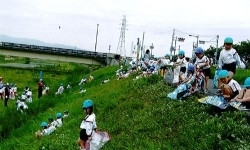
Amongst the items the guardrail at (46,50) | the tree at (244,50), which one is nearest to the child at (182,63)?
the tree at (244,50)

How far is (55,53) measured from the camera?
74.6m

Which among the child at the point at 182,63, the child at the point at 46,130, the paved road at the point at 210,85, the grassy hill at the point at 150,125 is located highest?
the child at the point at 182,63

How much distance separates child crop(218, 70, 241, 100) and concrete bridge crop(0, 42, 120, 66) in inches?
2451

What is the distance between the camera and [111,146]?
1216cm

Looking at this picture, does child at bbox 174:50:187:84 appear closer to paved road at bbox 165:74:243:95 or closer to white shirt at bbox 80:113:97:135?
paved road at bbox 165:74:243:95

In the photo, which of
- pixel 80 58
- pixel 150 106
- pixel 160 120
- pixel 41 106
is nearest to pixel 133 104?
pixel 150 106

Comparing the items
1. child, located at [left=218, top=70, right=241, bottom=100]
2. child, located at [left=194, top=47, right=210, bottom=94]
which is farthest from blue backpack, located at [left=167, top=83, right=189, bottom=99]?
child, located at [left=218, top=70, right=241, bottom=100]

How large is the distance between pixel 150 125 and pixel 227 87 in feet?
8.34

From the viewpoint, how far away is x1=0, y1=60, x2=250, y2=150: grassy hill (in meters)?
10.5

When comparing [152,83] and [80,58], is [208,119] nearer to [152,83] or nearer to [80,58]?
[152,83]

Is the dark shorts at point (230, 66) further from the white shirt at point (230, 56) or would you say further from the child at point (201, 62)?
the child at point (201, 62)

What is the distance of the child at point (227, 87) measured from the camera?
1148 centimetres

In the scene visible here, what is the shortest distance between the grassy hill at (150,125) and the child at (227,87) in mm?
422

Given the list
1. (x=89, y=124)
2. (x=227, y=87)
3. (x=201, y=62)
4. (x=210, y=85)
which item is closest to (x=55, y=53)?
(x=210, y=85)
